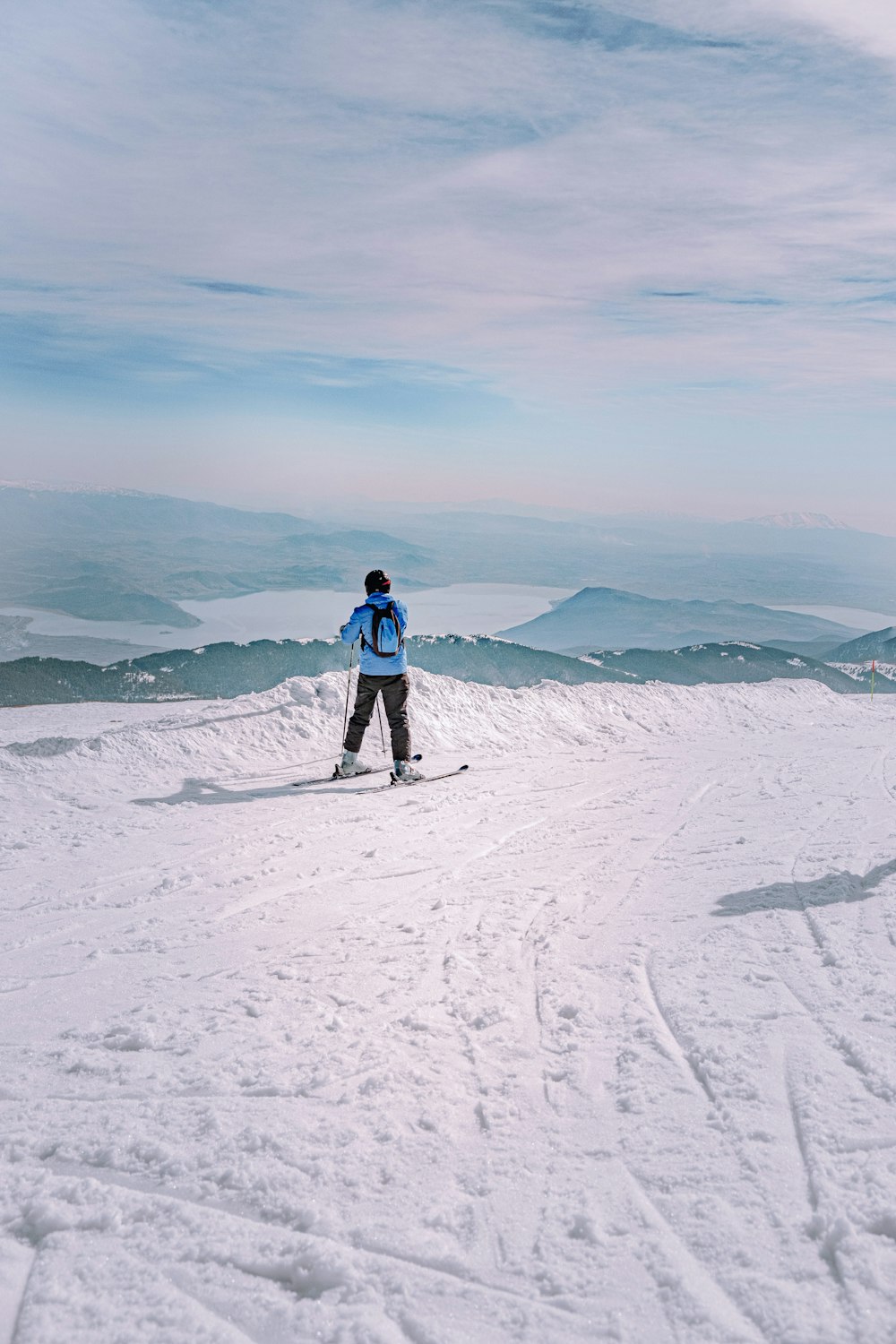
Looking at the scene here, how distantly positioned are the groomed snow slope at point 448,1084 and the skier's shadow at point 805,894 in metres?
0.04

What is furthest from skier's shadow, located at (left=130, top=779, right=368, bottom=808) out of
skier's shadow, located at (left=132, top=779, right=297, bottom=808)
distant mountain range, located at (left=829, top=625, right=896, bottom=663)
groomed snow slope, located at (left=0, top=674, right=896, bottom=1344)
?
distant mountain range, located at (left=829, top=625, right=896, bottom=663)

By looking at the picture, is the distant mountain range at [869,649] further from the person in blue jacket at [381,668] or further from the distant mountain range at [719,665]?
the person in blue jacket at [381,668]

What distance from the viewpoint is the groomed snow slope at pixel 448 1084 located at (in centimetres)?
225

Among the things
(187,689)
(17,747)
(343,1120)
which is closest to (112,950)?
(343,1120)

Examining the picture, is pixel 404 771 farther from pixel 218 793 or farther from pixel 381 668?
pixel 218 793

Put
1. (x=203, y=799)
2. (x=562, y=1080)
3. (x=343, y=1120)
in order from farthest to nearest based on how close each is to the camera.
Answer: (x=203, y=799) → (x=562, y=1080) → (x=343, y=1120)

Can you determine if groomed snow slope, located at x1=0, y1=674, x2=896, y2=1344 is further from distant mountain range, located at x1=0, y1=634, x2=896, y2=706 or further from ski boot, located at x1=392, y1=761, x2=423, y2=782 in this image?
distant mountain range, located at x1=0, y1=634, x2=896, y2=706

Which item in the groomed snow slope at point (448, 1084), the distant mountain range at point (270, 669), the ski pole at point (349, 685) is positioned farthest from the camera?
the distant mountain range at point (270, 669)

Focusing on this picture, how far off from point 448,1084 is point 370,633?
24.5 feet

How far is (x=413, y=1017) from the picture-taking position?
12.7 feet

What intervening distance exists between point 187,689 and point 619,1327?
28.2 m

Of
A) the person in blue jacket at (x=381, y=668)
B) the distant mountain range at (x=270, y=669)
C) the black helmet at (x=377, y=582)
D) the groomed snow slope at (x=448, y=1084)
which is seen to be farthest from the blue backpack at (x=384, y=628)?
the distant mountain range at (x=270, y=669)

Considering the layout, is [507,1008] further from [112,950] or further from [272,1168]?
[112,950]

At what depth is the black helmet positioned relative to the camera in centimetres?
1023
